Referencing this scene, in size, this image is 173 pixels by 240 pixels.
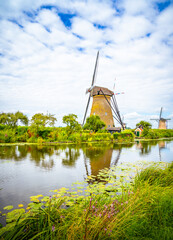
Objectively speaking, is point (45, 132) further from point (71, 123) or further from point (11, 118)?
point (11, 118)

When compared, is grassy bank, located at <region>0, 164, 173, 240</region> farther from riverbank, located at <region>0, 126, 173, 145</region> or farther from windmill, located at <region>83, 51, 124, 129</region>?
windmill, located at <region>83, 51, 124, 129</region>

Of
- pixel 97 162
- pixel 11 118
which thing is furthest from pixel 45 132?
pixel 97 162

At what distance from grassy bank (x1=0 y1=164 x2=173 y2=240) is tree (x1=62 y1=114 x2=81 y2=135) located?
16.4m

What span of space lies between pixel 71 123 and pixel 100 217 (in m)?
19.4

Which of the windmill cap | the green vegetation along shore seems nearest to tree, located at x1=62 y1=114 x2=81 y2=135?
the green vegetation along shore

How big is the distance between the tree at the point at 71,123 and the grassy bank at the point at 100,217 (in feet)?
53.7

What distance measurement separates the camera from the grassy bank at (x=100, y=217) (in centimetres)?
175

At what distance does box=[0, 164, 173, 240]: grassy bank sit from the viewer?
1755 mm

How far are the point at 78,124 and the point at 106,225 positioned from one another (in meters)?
19.9

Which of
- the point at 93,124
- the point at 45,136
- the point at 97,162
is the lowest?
the point at 97,162

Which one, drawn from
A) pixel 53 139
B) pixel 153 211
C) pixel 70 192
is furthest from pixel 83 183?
pixel 53 139

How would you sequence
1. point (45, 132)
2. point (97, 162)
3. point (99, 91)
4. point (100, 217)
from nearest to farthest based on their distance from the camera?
1. point (100, 217)
2. point (97, 162)
3. point (45, 132)
4. point (99, 91)

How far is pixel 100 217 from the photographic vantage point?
73.2 inches

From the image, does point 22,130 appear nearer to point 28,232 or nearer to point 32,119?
point 32,119
